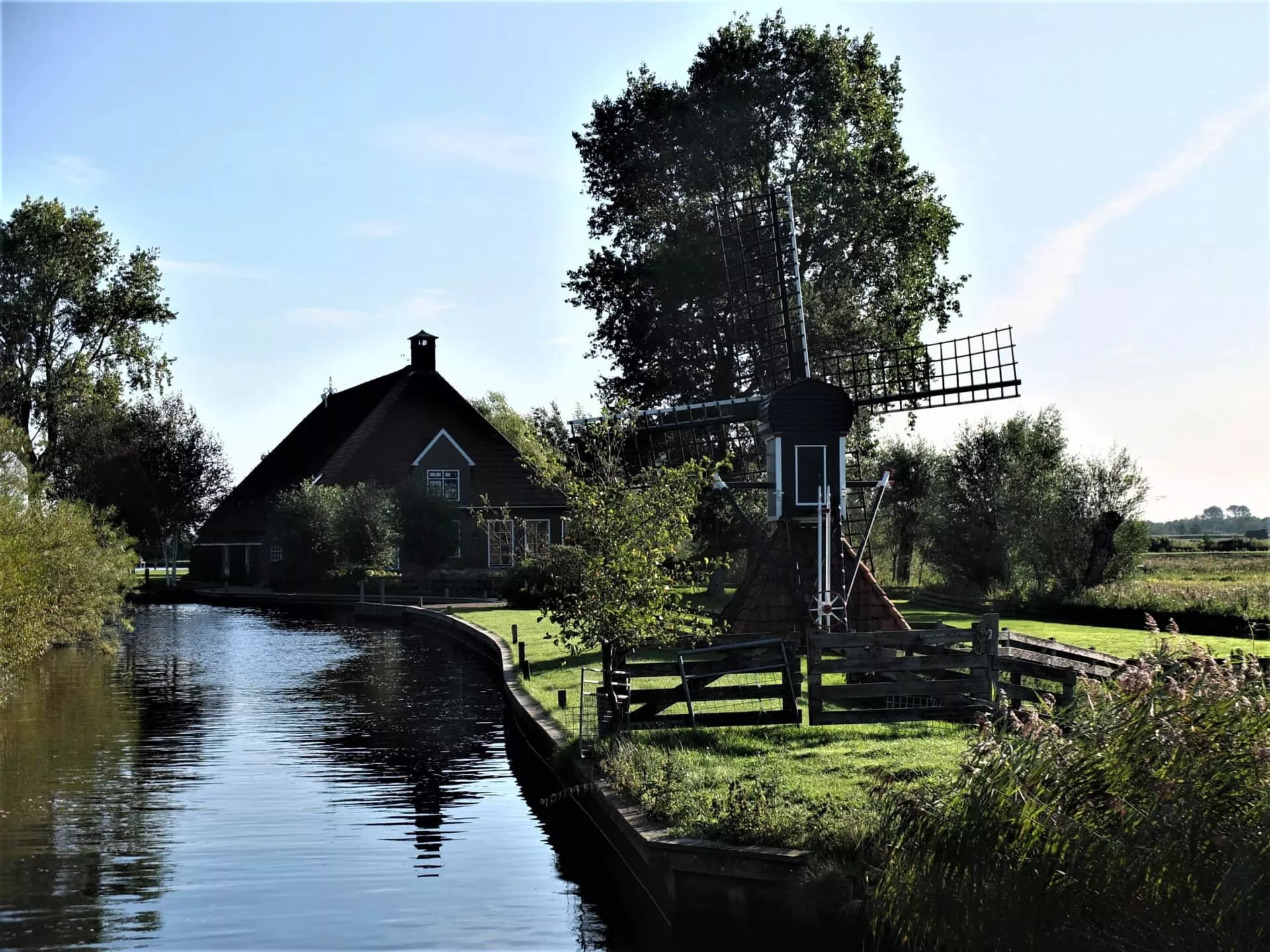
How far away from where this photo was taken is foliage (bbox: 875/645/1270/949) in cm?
683

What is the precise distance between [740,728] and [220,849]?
6.38 meters

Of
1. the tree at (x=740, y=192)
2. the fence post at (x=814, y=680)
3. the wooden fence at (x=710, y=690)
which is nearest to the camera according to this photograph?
the fence post at (x=814, y=680)

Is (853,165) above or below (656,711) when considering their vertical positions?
above

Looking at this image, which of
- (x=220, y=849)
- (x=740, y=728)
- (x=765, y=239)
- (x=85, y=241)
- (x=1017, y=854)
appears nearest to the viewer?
(x=1017, y=854)

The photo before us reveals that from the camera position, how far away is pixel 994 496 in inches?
1630

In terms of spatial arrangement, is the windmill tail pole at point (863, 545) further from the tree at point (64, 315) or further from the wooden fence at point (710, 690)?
the tree at point (64, 315)

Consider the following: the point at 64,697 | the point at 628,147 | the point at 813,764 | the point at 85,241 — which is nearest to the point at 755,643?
the point at 813,764

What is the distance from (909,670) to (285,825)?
25.0ft

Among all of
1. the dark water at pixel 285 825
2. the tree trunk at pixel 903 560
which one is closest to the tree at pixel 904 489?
the tree trunk at pixel 903 560

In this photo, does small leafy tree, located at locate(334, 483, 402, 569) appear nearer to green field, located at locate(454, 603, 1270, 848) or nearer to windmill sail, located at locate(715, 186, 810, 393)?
windmill sail, located at locate(715, 186, 810, 393)

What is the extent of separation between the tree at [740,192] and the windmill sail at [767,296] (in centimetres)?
391

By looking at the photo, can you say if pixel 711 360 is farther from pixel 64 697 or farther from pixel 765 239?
pixel 64 697

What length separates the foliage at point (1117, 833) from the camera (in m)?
6.83

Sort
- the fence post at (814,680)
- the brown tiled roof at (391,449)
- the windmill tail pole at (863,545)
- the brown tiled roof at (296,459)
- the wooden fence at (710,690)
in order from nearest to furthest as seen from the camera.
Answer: the fence post at (814,680), the wooden fence at (710,690), the windmill tail pole at (863,545), the brown tiled roof at (391,449), the brown tiled roof at (296,459)
